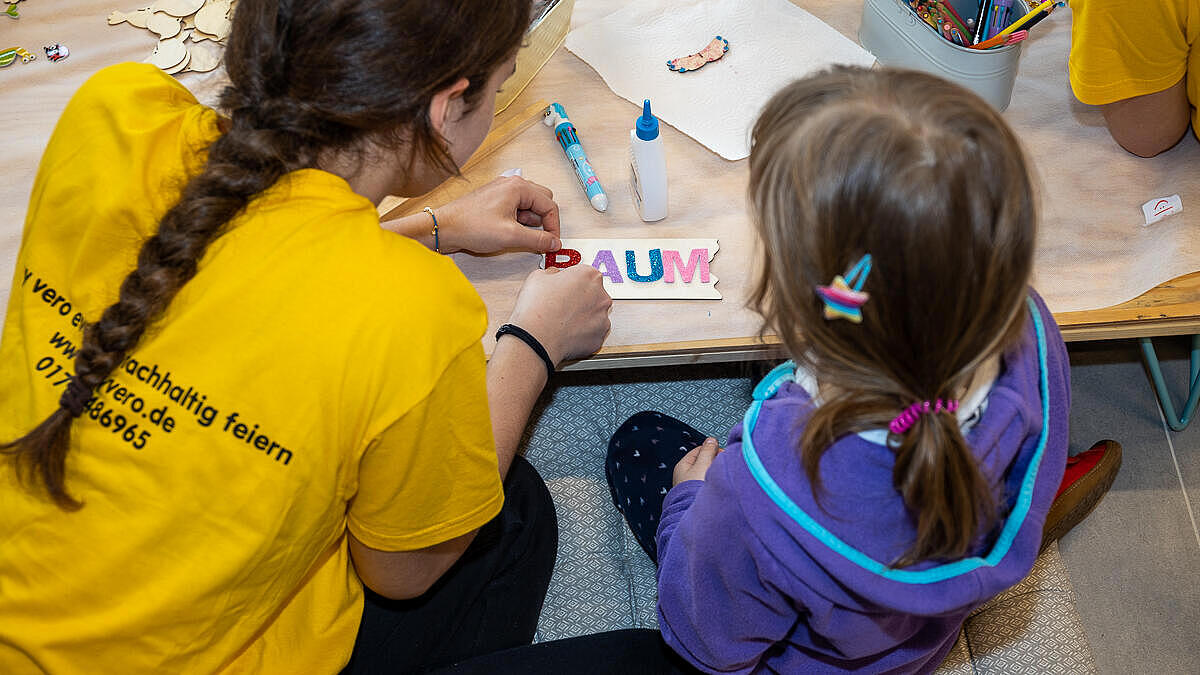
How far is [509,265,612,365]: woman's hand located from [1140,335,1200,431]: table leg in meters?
1.06

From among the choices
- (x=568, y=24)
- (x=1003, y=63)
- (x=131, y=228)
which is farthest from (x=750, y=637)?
(x=568, y=24)

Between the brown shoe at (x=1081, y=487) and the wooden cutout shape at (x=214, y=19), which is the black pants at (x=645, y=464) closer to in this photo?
the brown shoe at (x=1081, y=487)

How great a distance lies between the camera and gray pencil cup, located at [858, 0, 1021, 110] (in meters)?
1.19

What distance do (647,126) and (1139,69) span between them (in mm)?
625

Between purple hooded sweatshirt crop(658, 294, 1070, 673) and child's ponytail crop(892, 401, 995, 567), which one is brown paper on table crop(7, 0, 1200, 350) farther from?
child's ponytail crop(892, 401, 995, 567)

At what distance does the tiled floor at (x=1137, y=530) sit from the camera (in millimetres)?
1521

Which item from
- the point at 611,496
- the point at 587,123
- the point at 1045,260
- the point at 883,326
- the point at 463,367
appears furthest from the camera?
the point at 611,496

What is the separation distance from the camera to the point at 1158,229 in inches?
45.0

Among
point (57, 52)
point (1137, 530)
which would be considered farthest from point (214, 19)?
point (1137, 530)

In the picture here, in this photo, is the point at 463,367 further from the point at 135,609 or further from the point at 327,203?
the point at 135,609

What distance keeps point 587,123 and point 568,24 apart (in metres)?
0.18

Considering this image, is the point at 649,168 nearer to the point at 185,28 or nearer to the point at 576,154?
the point at 576,154

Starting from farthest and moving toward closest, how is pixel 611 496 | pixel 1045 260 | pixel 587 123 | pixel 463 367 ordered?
pixel 611 496, pixel 587 123, pixel 1045 260, pixel 463 367

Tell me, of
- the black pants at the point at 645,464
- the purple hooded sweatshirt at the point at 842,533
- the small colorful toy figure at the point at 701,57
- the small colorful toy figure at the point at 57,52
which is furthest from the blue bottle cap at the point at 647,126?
the small colorful toy figure at the point at 57,52
